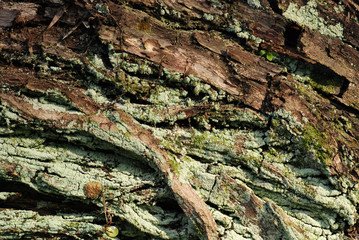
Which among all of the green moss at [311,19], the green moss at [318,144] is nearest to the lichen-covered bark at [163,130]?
the green moss at [318,144]

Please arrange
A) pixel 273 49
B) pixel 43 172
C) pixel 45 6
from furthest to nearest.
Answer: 1. pixel 273 49
2. pixel 45 6
3. pixel 43 172

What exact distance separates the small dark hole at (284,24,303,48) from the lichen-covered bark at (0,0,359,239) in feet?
0.34

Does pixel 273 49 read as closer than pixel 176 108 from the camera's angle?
No

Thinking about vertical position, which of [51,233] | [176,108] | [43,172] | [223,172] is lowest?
[51,233]

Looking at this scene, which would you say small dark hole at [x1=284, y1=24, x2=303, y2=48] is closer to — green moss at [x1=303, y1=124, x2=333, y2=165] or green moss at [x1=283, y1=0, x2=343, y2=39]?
green moss at [x1=283, y1=0, x2=343, y2=39]

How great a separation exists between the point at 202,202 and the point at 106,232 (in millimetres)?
1183

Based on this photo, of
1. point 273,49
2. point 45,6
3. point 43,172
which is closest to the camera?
point 43,172

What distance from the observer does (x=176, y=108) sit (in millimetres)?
3436

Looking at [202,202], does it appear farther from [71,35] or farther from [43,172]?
[71,35]

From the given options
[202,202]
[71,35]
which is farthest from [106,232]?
[71,35]

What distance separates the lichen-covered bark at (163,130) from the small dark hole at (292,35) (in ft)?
0.34

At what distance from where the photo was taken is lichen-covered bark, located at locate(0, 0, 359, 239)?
319cm

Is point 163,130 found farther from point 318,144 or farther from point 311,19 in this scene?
point 311,19

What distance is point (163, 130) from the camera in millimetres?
3379
